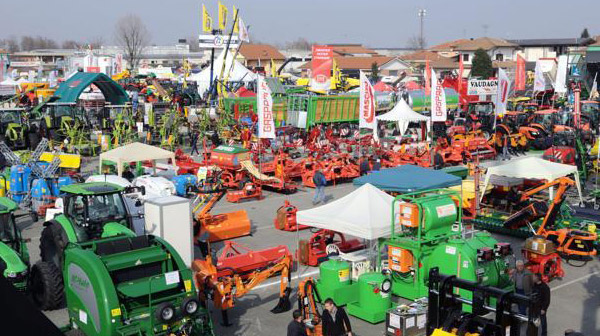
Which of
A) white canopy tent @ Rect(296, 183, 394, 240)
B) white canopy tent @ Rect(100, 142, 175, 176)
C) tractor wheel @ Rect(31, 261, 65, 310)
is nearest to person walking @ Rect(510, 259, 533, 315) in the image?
white canopy tent @ Rect(296, 183, 394, 240)

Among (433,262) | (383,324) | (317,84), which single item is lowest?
(383,324)

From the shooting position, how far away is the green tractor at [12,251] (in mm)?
9891

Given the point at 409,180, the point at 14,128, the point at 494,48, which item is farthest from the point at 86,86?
the point at 494,48

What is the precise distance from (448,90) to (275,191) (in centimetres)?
2203

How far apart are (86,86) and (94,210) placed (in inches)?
907

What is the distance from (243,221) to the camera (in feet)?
49.6

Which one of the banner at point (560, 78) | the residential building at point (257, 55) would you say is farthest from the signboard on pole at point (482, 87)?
the residential building at point (257, 55)

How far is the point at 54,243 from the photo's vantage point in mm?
10852

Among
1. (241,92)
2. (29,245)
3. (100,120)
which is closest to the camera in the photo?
(29,245)

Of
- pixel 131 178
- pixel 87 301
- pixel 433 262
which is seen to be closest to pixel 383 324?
pixel 433 262

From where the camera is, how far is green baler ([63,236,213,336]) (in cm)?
761

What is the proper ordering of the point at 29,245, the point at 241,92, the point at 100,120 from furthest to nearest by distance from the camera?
the point at 241,92 < the point at 100,120 < the point at 29,245

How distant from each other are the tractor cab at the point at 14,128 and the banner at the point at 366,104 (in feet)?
52.1

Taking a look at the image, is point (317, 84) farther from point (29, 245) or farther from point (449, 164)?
point (29, 245)
